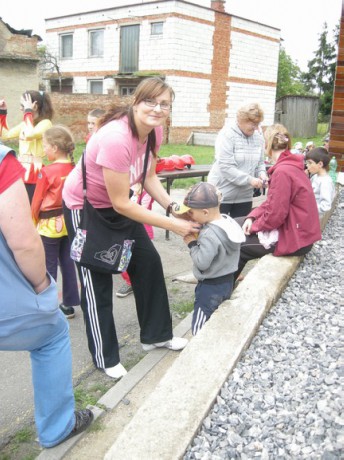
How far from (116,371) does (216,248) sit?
3.51 feet

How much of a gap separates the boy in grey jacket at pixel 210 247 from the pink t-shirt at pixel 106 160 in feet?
1.39

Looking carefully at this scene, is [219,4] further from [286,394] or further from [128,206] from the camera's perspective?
[286,394]

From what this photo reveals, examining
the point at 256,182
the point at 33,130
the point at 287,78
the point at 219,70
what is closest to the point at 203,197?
the point at 256,182

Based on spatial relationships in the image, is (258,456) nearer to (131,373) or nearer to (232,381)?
(232,381)

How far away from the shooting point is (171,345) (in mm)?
3389

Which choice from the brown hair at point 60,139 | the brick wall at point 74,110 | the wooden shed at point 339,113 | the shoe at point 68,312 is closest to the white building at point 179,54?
the brick wall at point 74,110

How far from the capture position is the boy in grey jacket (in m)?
3.08

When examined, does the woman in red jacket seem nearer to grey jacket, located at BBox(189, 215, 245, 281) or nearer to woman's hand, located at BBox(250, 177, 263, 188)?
woman's hand, located at BBox(250, 177, 263, 188)

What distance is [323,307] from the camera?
11.4 feet

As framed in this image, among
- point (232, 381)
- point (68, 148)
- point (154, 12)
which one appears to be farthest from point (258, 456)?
point (154, 12)

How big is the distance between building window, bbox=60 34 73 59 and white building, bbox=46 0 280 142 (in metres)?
0.06

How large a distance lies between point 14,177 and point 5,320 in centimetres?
59

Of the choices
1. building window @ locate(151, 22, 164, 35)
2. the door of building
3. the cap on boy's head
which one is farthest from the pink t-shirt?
the door of building

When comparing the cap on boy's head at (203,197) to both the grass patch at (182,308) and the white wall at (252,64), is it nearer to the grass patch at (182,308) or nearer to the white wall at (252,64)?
the grass patch at (182,308)
